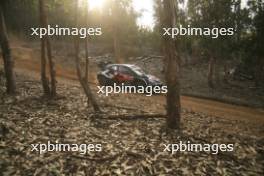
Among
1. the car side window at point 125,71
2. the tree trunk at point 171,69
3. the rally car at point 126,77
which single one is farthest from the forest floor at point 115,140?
the car side window at point 125,71

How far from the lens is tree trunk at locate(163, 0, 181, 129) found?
9.63m

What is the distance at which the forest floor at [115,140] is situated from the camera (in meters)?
7.69

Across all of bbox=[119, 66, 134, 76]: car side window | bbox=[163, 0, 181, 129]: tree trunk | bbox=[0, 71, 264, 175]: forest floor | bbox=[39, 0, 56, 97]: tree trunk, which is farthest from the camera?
bbox=[119, 66, 134, 76]: car side window

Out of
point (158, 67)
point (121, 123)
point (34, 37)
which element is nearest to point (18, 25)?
point (34, 37)

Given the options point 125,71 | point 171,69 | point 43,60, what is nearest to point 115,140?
point 171,69

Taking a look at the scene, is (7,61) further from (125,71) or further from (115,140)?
(115,140)

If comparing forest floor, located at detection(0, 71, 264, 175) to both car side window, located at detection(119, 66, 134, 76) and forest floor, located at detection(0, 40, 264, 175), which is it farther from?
car side window, located at detection(119, 66, 134, 76)

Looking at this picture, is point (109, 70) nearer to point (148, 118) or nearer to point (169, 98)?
point (148, 118)

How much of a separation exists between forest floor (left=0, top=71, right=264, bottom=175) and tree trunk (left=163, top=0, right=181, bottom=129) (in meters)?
0.47

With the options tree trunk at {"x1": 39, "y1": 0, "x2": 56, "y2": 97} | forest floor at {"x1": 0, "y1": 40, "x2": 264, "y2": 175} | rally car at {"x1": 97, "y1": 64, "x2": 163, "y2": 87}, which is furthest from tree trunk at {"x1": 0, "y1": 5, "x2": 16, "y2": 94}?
rally car at {"x1": 97, "y1": 64, "x2": 163, "y2": 87}

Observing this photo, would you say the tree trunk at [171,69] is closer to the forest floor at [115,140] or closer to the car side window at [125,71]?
the forest floor at [115,140]

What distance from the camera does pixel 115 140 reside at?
9289mm

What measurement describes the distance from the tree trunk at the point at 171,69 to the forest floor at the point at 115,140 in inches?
18.6

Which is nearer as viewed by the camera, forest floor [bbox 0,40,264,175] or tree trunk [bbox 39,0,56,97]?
forest floor [bbox 0,40,264,175]
